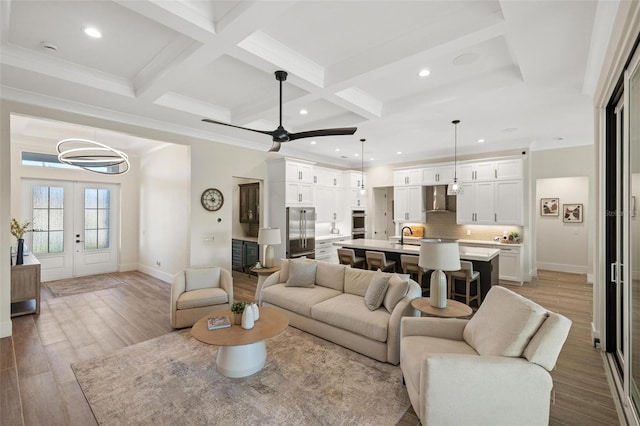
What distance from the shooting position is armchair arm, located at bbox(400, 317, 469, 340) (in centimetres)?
258

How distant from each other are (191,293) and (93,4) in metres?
3.30

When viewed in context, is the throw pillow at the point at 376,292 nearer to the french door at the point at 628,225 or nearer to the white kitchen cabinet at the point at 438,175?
the french door at the point at 628,225

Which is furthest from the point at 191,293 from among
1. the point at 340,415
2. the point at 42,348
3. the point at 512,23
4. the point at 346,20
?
the point at 512,23

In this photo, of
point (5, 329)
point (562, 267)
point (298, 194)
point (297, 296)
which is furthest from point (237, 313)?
point (562, 267)

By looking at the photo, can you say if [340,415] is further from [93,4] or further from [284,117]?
[284,117]

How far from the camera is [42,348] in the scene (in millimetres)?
3352

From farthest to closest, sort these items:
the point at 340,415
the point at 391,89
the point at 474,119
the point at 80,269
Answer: the point at 80,269
the point at 474,119
the point at 391,89
the point at 340,415

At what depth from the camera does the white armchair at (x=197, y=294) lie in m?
3.89

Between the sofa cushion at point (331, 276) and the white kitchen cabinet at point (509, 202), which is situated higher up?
the white kitchen cabinet at point (509, 202)

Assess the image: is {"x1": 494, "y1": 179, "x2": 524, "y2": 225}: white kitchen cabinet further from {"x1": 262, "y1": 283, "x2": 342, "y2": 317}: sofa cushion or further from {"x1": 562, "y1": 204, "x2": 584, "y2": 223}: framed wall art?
{"x1": 262, "y1": 283, "x2": 342, "y2": 317}: sofa cushion

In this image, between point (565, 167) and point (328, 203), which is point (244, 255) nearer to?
point (328, 203)

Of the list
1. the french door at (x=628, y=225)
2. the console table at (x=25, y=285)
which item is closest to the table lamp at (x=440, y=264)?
the french door at (x=628, y=225)

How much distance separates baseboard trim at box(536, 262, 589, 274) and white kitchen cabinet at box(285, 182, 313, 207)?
6426 millimetres

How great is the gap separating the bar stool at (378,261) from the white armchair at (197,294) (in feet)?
7.86
